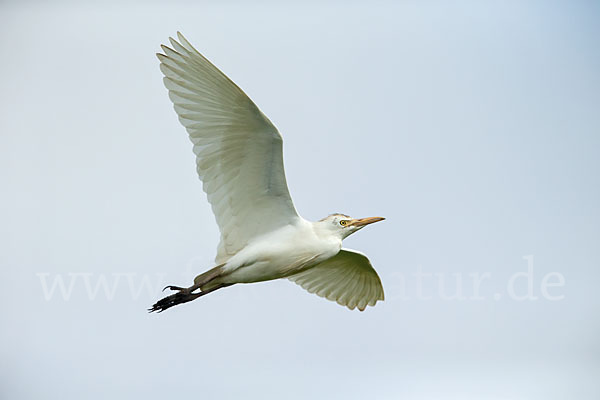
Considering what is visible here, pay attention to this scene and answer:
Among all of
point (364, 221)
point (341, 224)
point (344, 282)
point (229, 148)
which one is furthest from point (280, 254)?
point (344, 282)

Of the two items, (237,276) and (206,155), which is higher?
(206,155)

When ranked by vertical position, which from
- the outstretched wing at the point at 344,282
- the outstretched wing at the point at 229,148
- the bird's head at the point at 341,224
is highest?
the outstretched wing at the point at 229,148

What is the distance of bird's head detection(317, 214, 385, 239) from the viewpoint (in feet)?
35.6

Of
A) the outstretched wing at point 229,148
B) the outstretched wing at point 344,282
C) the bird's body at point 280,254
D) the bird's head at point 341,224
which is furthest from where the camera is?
the outstretched wing at point 344,282

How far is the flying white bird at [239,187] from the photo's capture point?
394 inches

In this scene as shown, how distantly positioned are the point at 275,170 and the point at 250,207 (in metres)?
0.64

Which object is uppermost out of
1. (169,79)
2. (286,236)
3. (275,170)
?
(169,79)

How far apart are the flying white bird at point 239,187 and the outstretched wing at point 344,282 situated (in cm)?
169

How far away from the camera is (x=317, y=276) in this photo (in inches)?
506

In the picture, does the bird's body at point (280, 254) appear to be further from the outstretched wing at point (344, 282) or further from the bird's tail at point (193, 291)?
the outstretched wing at point (344, 282)

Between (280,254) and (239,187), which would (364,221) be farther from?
(239,187)

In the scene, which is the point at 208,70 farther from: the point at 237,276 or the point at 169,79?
the point at 237,276

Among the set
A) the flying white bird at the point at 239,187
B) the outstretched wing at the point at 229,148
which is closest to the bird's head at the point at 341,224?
the flying white bird at the point at 239,187

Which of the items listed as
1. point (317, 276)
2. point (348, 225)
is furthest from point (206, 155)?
point (317, 276)
